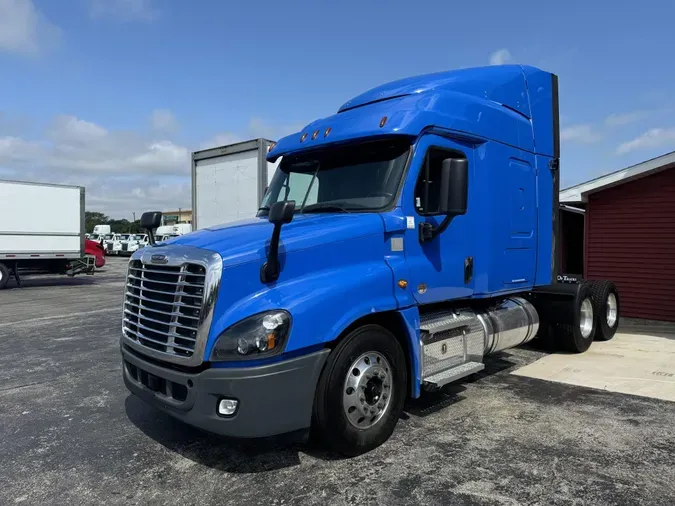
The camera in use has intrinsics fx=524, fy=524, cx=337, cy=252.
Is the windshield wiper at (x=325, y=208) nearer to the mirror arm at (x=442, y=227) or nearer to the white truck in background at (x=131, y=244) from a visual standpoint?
the mirror arm at (x=442, y=227)

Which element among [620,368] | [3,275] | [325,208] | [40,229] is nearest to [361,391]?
[325,208]

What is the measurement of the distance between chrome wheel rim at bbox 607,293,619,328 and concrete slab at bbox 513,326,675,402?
0.35m

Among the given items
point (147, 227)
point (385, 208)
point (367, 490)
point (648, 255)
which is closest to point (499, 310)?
point (385, 208)

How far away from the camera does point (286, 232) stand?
156 inches

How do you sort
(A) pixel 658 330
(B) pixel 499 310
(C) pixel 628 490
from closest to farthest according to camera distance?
(C) pixel 628 490 < (B) pixel 499 310 < (A) pixel 658 330

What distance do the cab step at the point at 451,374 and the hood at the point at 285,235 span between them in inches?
55.4

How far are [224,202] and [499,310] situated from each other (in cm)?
504

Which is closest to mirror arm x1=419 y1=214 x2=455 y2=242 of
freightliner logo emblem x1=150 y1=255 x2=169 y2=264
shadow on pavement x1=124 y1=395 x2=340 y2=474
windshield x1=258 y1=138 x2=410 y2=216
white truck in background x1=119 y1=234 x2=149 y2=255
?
windshield x1=258 y1=138 x2=410 y2=216

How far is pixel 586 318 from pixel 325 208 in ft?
17.8

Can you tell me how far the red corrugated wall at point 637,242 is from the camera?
10.7 meters

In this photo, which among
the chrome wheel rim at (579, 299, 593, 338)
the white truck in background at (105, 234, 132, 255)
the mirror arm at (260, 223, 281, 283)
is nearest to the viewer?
the mirror arm at (260, 223, 281, 283)

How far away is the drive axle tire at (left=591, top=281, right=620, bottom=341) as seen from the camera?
330 inches

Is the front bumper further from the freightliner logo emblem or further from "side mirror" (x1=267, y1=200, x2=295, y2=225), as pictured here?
"side mirror" (x1=267, y1=200, x2=295, y2=225)

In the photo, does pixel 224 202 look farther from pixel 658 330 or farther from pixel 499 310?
pixel 658 330
